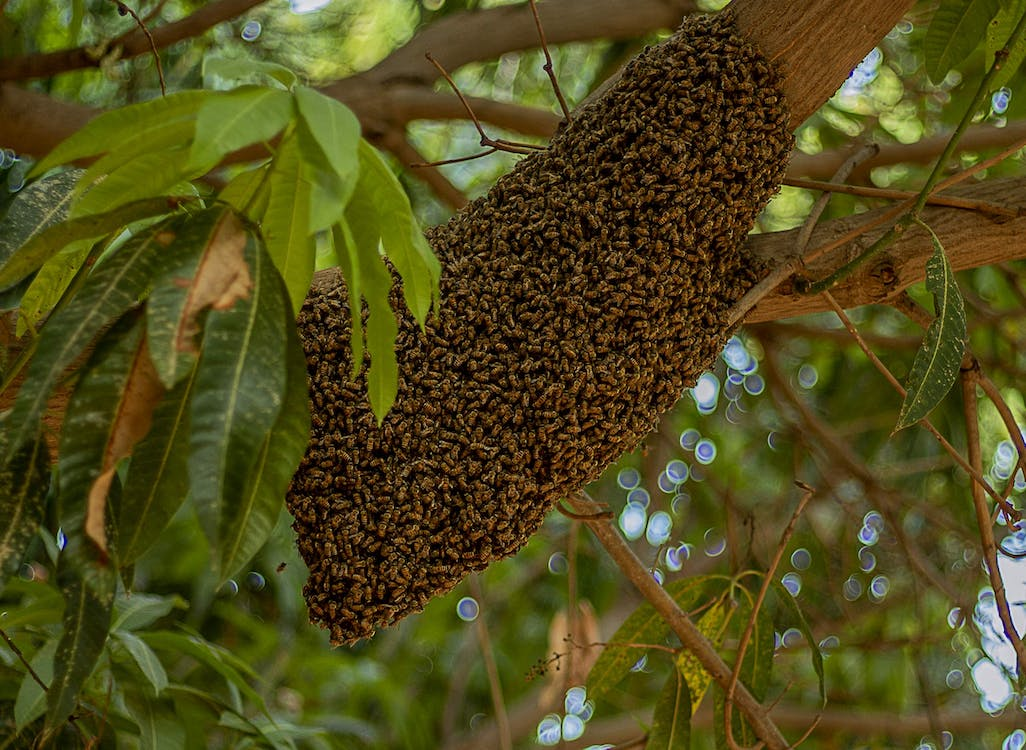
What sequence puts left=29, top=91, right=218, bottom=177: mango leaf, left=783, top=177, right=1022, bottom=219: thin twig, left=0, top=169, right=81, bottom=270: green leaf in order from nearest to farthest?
left=29, top=91, right=218, bottom=177: mango leaf
left=0, top=169, right=81, bottom=270: green leaf
left=783, top=177, right=1022, bottom=219: thin twig

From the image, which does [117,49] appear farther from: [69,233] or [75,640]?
[75,640]

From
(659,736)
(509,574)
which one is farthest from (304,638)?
(659,736)

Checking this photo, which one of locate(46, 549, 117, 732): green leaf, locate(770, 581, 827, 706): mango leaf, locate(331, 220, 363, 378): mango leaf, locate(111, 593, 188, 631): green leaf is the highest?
locate(331, 220, 363, 378): mango leaf

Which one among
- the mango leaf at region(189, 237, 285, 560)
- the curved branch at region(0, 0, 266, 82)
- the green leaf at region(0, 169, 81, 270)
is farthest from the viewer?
the curved branch at region(0, 0, 266, 82)

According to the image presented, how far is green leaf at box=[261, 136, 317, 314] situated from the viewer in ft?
3.68

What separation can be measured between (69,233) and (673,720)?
1327 millimetres

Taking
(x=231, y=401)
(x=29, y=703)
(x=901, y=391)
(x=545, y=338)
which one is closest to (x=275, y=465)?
(x=231, y=401)

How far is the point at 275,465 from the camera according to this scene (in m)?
1.04

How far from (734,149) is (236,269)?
75 centimetres

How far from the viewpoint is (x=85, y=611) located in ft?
3.52

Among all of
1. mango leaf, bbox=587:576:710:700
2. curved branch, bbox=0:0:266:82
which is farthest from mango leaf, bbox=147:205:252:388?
curved branch, bbox=0:0:266:82

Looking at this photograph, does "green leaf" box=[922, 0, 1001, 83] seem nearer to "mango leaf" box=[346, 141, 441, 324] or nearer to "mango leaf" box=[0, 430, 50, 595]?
"mango leaf" box=[346, 141, 441, 324]

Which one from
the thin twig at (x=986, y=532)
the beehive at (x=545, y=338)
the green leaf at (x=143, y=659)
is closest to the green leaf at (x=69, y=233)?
the beehive at (x=545, y=338)

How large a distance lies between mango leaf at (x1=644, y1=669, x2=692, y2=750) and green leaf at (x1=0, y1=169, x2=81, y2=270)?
4.10 ft
